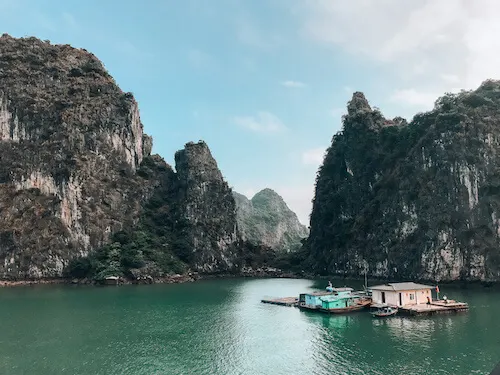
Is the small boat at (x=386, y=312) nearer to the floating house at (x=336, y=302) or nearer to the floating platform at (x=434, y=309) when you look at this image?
the floating platform at (x=434, y=309)

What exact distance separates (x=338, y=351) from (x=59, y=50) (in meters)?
108

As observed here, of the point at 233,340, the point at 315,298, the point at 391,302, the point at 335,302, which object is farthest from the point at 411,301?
the point at 233,340

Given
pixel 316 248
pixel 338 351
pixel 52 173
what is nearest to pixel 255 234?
pixel 316 248

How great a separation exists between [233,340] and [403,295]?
21562 mm

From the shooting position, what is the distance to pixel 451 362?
1136 inches

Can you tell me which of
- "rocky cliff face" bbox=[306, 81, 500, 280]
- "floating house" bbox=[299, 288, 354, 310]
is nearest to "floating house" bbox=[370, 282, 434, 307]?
"floating house" bbox=[299, 288, 354, 310]

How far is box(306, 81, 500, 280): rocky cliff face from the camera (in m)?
74.2

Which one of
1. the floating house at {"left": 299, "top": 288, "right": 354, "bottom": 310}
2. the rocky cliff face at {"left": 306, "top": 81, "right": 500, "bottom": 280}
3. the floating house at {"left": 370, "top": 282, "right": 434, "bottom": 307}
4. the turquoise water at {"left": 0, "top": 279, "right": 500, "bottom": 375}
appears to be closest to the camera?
the turquoise water at {"left": 0, "top": 279, "right": 500, "bottom": 375}

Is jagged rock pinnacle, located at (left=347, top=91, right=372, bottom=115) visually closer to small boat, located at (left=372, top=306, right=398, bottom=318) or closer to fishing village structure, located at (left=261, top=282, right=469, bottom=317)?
fishing village structure, located at (left=261, top=282, right=469, bottom=317)

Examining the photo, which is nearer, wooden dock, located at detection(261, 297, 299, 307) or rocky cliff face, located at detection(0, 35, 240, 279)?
wooden dock, located at detection(261, 297, 299, 307)

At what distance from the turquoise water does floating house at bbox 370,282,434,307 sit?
156 inches

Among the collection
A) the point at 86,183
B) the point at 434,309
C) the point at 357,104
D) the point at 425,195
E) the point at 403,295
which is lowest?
the point at 434,309

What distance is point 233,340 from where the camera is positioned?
3706 centimetres

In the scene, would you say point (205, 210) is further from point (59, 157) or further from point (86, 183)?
point (59, 157)
